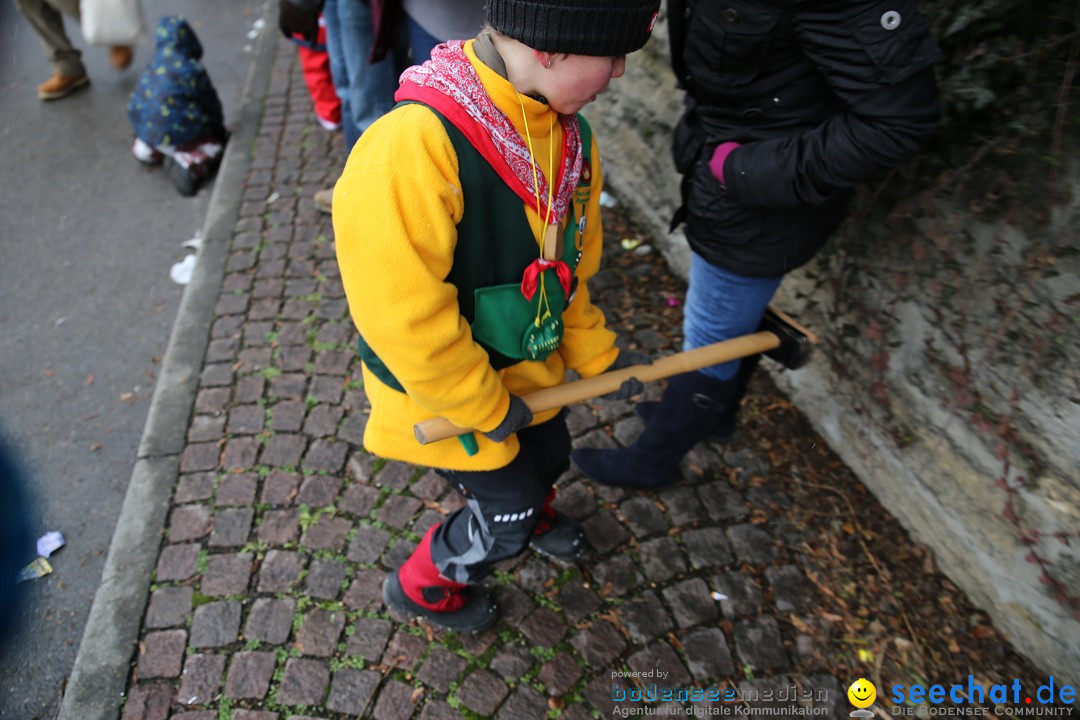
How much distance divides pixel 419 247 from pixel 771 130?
1150 millimetres

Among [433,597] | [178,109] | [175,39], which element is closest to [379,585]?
[433,597]

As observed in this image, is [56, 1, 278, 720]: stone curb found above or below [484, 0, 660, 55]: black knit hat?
below

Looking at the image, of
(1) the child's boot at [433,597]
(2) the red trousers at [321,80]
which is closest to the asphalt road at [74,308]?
(2) the red trousers at [321,80]

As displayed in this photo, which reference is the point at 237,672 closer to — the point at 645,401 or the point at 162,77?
the point at 645,401

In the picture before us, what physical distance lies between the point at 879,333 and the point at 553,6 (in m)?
1.92

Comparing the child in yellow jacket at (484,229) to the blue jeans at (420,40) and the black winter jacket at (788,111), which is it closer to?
the black winter jacket at (788,111)

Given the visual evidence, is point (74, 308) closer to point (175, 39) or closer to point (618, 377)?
point (175, 39)

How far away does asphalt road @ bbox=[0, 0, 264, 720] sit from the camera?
109 inches

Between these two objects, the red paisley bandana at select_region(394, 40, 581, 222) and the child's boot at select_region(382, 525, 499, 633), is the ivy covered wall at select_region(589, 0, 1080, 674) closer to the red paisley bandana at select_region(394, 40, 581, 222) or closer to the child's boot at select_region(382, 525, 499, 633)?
the red paisley bandana at select_region(394, 40, 581, 222)

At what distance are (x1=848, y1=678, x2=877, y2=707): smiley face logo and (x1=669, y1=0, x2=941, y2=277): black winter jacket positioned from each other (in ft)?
4.60

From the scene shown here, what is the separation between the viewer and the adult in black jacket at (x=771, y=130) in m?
1.77

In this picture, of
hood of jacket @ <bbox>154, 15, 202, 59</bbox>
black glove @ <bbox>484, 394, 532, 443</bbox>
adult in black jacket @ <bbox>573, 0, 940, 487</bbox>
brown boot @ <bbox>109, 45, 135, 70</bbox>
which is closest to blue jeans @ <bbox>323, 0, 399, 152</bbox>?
hood of jacket @ <bbox>154, 15, 202, 59</bbox>

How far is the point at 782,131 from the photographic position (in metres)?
2.08

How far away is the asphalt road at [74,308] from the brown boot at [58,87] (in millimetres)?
99
